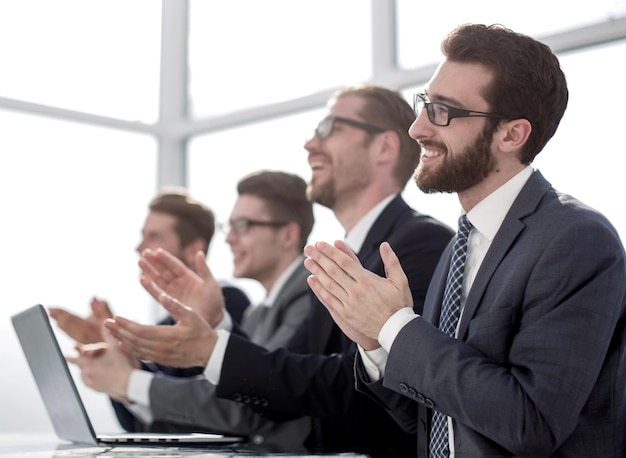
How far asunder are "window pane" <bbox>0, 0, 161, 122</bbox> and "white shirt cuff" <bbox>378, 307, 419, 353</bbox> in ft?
11.5

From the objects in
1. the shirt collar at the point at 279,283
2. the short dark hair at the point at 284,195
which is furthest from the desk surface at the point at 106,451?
the short dark hair at the point at 284,195

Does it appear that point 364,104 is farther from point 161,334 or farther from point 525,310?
point 525,310

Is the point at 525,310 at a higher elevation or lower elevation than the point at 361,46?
lower

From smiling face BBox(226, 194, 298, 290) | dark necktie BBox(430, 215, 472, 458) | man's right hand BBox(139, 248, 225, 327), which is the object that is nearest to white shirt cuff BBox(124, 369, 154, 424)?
man's right hand BBox(139, 248, 225, 327)

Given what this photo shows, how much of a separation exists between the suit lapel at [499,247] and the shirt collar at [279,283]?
177cm

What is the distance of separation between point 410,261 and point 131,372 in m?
1.19

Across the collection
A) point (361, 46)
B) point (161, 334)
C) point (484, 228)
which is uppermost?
point (361, 46)

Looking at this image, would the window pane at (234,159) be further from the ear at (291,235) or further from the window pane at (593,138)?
the window pane at (593,138)

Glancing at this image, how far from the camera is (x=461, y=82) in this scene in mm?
1967

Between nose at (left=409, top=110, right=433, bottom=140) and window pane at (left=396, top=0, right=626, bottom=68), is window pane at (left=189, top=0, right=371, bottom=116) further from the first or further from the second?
nose at (left=409, top=110, right=433, bottom=140)

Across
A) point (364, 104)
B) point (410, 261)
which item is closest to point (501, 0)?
point (364, 104)

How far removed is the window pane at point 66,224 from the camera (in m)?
4.56

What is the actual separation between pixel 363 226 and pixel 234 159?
2.44 m

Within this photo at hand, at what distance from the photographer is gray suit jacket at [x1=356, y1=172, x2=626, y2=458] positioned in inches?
61.3
